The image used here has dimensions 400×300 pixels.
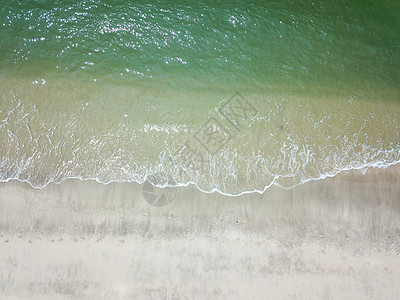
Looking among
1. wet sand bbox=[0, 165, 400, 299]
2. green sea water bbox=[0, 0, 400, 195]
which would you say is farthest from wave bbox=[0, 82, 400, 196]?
wet sand bbox=[0, 165, 400, 299]

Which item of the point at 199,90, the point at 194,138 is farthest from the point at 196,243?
the point at 199,90

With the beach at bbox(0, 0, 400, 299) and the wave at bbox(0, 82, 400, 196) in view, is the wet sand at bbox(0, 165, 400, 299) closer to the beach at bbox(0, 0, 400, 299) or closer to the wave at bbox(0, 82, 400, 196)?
the beach at bbox(0, 0, 400, 299)

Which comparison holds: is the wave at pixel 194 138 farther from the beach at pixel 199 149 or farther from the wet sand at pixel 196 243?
the wet sand at pixel 196 243

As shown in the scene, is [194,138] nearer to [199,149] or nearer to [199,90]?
[199,149]

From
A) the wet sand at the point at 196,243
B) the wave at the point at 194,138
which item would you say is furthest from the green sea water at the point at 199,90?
the wet sand at the point at 196,243

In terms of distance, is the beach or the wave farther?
the wave

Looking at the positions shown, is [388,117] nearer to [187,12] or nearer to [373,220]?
[373,220]

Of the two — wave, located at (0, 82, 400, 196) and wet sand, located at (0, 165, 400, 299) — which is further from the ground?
wave, located at (0, 82, 400, 196)
